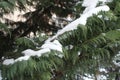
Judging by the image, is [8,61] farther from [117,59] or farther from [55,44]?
[117,59]

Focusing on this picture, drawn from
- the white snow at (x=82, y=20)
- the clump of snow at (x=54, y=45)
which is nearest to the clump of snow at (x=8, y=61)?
the clump of snow at (x=54, y=45)

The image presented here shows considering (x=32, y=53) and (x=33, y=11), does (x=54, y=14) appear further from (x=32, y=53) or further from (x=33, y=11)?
(x=32, y=53)

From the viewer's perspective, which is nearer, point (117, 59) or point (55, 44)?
→ point (55, 44)

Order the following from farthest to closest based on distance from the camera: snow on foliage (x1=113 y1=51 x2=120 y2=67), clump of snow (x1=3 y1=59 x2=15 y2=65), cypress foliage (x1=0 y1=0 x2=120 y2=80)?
snow on foliage (x1=113 y1=51 x2=120 y2=67)
clump of snow (x1=3 y1=59 x2=15 y2=65)
cypress foliage (x1=0 y1=0 x2=120 y2=80)

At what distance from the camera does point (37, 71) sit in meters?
2.85

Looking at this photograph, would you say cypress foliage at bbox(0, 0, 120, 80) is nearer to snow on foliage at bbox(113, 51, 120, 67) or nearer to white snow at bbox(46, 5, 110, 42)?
white snow at bbox(46, 5, 110, 42)

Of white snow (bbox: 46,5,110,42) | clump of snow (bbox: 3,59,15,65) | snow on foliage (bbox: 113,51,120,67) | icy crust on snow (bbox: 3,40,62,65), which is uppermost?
white snow (bbox: 46,5,110,42)

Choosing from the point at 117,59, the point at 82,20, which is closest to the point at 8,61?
the point at 82,20

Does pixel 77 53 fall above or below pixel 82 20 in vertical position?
below

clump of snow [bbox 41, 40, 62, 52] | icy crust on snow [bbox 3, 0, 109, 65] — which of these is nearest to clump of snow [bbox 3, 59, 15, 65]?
icy crust on snow [bbox 3, 0, 109, 65]

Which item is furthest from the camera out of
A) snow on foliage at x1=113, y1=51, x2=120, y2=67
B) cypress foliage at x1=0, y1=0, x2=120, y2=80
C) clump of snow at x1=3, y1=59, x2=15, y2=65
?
snow on foliage at x1=113, y1=51, x2=120, y2=67

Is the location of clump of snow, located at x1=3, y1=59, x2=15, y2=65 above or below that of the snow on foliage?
above

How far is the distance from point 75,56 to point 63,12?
123cm

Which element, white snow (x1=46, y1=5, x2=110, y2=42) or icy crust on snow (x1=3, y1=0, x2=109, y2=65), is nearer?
icy crust on snow (x1=3, y1=0, x2=109, y2=65)
